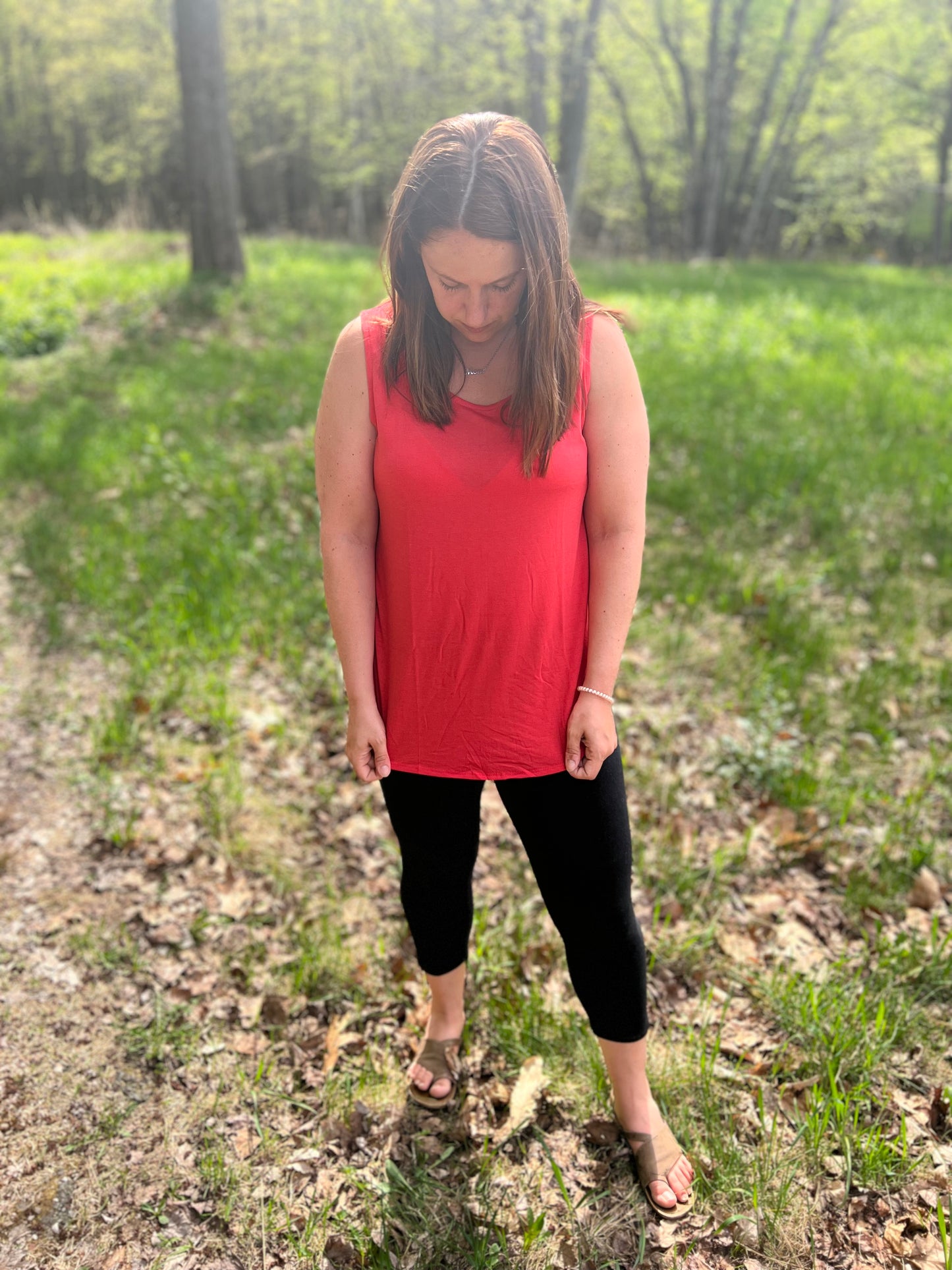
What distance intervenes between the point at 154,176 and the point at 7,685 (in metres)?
31.6

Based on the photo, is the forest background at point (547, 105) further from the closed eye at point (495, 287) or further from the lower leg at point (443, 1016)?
the lower leg at point (443, 1016)

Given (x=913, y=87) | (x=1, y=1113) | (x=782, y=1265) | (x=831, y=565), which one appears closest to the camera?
(x=782, y=1265)

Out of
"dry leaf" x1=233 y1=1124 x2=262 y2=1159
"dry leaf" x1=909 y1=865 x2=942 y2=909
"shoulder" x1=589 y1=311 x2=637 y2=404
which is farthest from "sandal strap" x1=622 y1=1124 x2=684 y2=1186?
"shoulder" x1=589 y1=311 x2=637 y2=404

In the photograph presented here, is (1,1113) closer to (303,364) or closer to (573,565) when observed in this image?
(573,565)

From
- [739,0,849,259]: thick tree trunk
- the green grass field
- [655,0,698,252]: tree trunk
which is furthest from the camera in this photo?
[655,0,698,252]: tree trunk

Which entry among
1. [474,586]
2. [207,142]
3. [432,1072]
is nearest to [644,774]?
[432,1072]

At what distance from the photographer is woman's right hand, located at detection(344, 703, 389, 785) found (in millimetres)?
1926

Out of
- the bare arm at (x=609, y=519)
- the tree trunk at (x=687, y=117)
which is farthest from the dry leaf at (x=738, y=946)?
the tree trunk at (x=687, y=117)

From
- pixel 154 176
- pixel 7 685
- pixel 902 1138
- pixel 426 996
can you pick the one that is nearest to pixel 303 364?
pixel 7 685

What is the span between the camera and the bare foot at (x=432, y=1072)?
95.7 inches

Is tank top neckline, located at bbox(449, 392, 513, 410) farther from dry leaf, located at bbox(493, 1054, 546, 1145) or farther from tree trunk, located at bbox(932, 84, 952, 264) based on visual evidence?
tree trunk, located at bbox(932, 84, 952, 264)

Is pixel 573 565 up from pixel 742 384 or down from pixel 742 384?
up

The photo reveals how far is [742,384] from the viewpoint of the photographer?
7.96 metres

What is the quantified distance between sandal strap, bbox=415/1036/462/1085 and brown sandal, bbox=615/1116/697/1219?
53 centimetres
